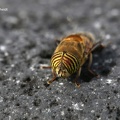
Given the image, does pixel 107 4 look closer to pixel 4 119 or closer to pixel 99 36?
pixel 99 36

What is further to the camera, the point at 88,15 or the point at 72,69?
the point at 88,15

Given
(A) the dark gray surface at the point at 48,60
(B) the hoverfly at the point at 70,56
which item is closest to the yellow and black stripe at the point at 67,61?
(B) the hoverfly at the point at 70,56

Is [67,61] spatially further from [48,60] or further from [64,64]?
[48,60]

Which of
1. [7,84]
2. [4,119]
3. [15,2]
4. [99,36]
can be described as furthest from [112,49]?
[15,2]

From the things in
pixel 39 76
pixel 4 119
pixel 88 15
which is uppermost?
pixel 88 15

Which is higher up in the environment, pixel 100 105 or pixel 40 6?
pixel 40 6

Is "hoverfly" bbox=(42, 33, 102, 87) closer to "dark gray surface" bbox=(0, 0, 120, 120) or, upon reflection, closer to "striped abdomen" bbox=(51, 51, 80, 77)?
"striped abdomen" bbox=(51, 51, 80, 77)

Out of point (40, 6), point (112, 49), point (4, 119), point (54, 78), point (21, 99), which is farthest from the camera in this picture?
point (40, 6)

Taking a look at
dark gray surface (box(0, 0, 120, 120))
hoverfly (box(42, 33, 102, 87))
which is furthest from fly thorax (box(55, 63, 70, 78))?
dark gray surface (box(0, 0, 120, 120))

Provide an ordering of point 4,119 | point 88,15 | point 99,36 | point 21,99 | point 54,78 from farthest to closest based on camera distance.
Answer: point 88,15 → point 99,36 → point 54,78 → point 21,99 → point 4,119
